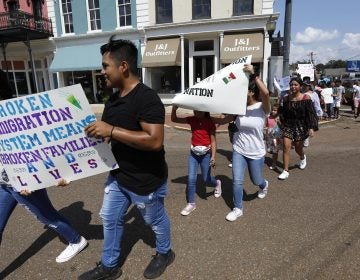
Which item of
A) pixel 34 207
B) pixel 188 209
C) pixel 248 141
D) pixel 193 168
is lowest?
pixel 188 209

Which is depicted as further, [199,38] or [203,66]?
[203,66]

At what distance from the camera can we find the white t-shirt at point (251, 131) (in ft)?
12.4

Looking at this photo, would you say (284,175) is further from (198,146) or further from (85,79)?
(85,79)

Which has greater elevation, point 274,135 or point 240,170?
point 240,170

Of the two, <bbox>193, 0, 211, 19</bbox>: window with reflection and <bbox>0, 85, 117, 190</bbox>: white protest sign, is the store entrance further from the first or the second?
<bbox>0, 85, 117, 190</bbox>: white protest sign

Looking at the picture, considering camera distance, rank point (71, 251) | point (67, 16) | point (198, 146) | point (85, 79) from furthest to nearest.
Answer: point (85, 79) → point (67, 16) → point (198, 146) → point (71, 251)

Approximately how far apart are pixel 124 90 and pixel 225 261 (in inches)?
74.6

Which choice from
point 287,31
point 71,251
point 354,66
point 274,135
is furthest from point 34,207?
point 354,66

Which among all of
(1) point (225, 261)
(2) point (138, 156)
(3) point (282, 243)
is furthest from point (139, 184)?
(3) point (282, 243)

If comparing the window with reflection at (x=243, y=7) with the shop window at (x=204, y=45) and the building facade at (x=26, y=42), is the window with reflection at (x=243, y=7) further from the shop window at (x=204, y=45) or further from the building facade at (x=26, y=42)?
the building facade at (x=26, y=42)

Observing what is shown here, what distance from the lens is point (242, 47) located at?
15.1 m

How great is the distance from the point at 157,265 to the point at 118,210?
2.25 ft

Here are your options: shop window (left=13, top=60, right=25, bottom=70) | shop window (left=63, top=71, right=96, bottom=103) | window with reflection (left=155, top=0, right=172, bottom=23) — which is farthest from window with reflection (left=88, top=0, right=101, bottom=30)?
shop window (left=13, top=60, right=25, bottom=70)

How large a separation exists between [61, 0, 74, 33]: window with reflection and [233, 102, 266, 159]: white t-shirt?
1787 centimetres
